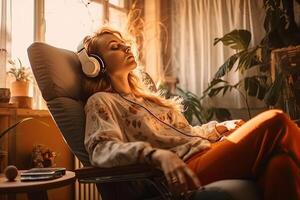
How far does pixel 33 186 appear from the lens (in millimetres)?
1327

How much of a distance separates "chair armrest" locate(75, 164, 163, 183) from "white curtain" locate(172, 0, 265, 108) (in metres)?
2.26

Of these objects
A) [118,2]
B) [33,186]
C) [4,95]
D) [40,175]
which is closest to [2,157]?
[4,95]

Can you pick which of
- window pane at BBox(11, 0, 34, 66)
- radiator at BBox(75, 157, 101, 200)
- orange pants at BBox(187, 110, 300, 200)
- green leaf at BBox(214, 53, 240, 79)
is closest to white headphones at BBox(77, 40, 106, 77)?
orange pants at BBox(187, 110, 300, 200)

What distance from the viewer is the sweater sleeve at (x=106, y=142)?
1.15m

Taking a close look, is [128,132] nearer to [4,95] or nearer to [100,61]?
[100,61]

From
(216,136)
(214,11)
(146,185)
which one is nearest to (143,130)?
(146,185)

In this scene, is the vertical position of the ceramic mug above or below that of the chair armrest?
above

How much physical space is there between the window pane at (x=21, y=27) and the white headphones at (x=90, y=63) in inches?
37.0

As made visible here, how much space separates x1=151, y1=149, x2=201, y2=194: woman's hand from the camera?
982 millimetres

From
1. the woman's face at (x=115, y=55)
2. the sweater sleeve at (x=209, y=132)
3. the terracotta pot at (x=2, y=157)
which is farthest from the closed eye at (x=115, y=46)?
the terracotta pot at (x=2, y=157)

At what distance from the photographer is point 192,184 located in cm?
100

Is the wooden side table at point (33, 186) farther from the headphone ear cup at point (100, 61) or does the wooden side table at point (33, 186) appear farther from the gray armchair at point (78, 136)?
the headphone ear cup at point (100, 61)

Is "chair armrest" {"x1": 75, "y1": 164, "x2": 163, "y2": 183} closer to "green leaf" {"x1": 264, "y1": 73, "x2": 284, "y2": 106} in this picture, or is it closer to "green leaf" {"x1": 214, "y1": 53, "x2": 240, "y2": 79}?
"green leaf" {"x1": 264, "y1": 73, "x2": 284, "y2": 106}

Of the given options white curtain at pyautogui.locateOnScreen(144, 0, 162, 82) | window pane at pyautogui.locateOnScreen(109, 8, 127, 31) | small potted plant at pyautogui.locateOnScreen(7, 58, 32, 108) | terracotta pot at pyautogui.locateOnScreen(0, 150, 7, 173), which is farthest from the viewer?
white curtain at pyautogui.locateOnScreen(144, 0, 162, 82)
